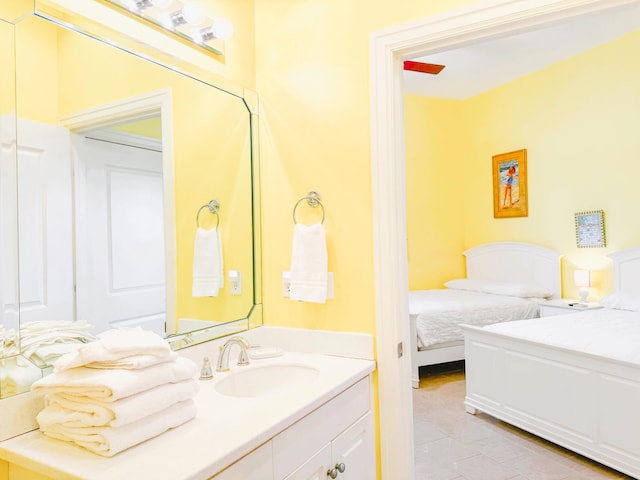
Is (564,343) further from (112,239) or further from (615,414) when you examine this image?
(112,239)

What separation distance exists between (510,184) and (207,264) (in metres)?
4.43

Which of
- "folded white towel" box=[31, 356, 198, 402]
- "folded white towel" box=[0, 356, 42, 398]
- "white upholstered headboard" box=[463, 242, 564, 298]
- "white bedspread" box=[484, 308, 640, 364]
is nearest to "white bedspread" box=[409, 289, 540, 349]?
"white upholstered headboard" box=[463, 242, 564, 298]

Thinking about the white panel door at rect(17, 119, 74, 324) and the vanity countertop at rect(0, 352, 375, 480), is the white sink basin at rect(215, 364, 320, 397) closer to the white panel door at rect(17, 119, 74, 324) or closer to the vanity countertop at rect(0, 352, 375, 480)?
the vanity countertop at rect(0, 352, 375, 480)

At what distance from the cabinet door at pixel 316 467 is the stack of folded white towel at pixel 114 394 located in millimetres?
367

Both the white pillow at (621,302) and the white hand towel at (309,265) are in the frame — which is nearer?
the white hand towel at (309,265)

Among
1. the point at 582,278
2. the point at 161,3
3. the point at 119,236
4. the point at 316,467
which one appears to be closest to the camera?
the point at 316,467

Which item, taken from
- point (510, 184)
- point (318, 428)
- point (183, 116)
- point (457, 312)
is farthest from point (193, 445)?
point (510, 184)

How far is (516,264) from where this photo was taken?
5.08m

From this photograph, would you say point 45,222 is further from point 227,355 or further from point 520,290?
point 520,290

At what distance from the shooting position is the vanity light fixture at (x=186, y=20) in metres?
1.50

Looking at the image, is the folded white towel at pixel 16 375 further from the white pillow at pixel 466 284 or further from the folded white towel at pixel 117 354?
the white pillow at pixel 466 284

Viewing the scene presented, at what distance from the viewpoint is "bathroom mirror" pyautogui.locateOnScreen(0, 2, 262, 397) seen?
117 cm

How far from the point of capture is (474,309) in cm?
418

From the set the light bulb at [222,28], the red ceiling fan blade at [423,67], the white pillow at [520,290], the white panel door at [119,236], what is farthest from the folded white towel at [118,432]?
the white pillow at [520,290]
